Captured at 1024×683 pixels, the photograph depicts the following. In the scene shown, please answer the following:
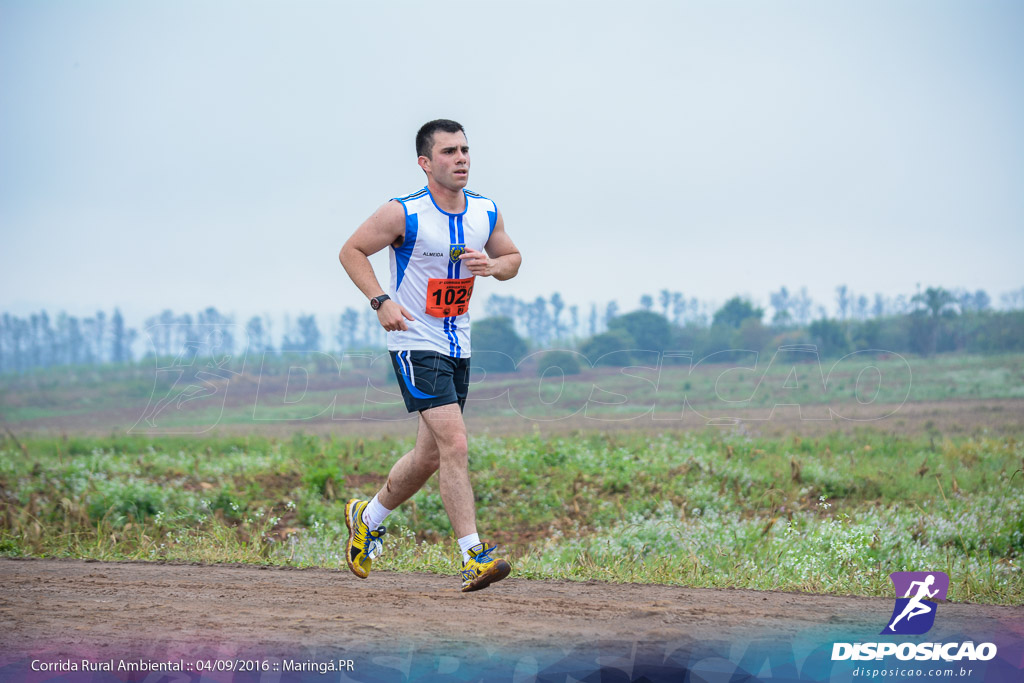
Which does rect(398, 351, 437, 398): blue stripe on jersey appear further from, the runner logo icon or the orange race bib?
the runner logo icon

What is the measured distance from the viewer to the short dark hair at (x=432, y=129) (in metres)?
5.30

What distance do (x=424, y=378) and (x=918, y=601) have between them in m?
3.22

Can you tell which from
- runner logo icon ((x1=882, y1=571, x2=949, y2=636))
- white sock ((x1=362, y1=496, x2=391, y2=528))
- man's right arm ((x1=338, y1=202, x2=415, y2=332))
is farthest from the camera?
white sock ((x1=362, y1=496, x2=391, y2=528))

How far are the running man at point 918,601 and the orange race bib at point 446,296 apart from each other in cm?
299

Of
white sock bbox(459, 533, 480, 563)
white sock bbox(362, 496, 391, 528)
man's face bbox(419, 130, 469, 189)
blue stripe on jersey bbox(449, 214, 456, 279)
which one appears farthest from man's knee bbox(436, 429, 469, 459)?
man's face bbox(419, 130, 469, 189)

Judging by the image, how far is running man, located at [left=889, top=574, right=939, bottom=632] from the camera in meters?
4.99

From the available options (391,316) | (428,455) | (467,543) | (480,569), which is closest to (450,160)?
(391,316)

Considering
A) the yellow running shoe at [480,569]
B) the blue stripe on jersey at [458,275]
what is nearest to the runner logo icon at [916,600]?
the yellow running shoe at [480,569]

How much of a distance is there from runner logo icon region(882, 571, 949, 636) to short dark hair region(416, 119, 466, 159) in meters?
3.67

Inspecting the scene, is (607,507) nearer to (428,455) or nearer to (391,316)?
(428,455)

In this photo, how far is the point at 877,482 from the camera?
11.3m

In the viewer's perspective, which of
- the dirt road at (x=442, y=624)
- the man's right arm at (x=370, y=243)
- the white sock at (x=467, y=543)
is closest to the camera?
the dirt road at (x=442, y=624)

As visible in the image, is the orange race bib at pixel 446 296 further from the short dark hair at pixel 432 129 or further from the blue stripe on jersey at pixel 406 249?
the short dark hair at pixel 432 129

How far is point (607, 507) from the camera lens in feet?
33.6
